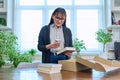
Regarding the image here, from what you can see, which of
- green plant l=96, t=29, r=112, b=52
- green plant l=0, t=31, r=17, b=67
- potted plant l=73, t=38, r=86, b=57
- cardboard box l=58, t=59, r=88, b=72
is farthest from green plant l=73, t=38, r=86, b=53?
cardboard box l=58, t=59, r=88, b=72

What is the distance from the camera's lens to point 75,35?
439 cm

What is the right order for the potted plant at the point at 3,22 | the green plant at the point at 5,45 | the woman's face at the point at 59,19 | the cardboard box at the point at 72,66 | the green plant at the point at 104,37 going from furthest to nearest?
the potted plant at the point at 3,22
the green plant at the point at 104,37
the green plant at the point at 5,45
the woman's face at the point at 59,19
the cardboard box at the point at 72,66

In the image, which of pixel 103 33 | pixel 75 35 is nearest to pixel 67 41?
pixel 103 33

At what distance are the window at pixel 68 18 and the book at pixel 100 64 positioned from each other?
102 inches

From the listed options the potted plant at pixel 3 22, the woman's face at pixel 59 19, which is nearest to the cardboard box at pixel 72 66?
the woman's face at pixel 59 19

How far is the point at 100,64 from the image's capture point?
1.59m

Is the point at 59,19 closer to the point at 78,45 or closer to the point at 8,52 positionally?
the point at 8,52

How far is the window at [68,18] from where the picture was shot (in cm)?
440

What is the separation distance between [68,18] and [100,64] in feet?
9.56

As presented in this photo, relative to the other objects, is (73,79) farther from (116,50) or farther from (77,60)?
(116,50)

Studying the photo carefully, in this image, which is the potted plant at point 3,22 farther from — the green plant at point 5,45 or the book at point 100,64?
the book at point 100,64

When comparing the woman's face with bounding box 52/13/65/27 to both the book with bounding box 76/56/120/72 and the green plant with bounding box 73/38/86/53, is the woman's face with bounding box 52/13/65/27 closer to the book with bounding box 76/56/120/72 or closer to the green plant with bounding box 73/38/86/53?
the book with bounding box 76/56/120/72

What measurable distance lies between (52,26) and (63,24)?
0.44 ft

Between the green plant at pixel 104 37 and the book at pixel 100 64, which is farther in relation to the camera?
the green plant at pixel 104 37
